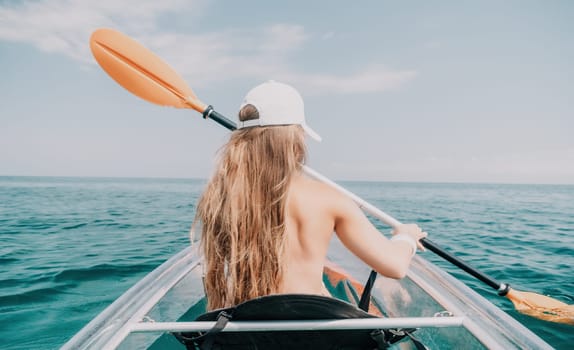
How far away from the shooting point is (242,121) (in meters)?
1.55

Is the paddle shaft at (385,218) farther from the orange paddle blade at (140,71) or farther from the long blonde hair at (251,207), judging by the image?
the long blonde hair at (251,207)

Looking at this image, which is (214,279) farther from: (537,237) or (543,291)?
(537,237)

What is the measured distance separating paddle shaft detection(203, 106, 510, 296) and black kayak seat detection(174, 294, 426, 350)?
3.37ft

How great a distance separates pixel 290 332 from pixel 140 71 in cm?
265

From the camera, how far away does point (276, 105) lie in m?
1.46

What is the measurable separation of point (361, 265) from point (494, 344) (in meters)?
2.15

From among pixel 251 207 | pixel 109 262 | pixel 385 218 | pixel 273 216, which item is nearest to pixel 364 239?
pixel 273 216

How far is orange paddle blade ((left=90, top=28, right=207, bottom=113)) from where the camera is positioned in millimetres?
2963

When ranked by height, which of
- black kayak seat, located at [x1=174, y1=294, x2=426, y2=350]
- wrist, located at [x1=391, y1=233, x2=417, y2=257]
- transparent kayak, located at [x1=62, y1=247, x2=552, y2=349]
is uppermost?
wrist, located at [x1=391, y1=233, x2=417, y2=257]

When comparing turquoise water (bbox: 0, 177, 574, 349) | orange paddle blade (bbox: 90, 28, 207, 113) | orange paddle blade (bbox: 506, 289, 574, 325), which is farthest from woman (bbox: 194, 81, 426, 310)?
orange paddle blade (bbox: 506, 289, 574, 325)

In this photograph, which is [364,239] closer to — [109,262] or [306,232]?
[306,232]

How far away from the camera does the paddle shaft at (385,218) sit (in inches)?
99.1

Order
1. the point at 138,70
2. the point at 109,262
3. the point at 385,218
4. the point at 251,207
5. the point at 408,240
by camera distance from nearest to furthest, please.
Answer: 1. the point at 251,207
2. the point at 408,240
3. the point at 385,218
4. the point at 138,70
5. the point at 109,262

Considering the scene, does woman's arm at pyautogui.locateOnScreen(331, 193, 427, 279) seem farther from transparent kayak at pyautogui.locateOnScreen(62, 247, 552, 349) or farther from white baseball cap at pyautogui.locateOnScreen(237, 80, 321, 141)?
white baseball cap at pyautogui.locateOnScreen(237, 80, 321, 141)
